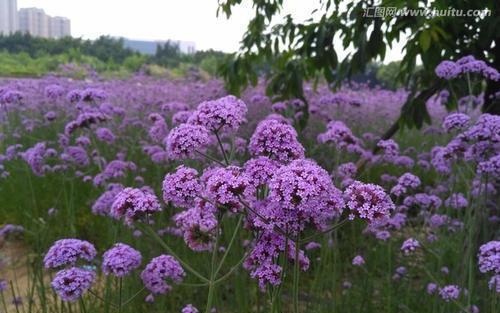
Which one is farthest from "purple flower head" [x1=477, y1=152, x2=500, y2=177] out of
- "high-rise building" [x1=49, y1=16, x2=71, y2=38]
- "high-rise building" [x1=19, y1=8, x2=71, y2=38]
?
"high-rise building" [x1=19, y1=8, x2=71, y2=38]

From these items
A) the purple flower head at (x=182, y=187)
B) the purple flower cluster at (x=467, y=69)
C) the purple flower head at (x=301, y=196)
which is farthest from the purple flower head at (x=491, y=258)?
the purple flower cluster at (x=467, y=69)

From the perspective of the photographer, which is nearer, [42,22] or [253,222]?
[253,222]

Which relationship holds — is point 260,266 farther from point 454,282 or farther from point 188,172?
point 454,282

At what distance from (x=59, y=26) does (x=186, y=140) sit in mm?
193554

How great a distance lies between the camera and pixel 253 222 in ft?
6.19

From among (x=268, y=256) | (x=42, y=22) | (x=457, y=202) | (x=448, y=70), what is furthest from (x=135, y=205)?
(x=42, y=22)

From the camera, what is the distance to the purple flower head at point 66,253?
228 centimetres

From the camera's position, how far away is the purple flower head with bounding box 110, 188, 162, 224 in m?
2.01

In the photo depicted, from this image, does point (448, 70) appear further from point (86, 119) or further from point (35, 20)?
point (35, 20)

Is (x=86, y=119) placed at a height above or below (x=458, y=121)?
below

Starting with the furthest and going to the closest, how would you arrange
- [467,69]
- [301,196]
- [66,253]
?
[467,69] < [66,253] < [301,196]

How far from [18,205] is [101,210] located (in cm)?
261

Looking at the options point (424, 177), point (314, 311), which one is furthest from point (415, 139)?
point (314, 311)

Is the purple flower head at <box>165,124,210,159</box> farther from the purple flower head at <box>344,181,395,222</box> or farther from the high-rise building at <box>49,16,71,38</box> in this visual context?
the high-rise building at <box>49,16,71,38</box>
